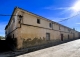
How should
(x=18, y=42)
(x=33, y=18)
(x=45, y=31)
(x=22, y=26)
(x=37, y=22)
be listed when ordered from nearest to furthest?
1. (x=18, y=42)
2. (x=22, y=26)
3. (x=33, y=18)
4. (x=37, y=22)
5. (x=45, y=31)

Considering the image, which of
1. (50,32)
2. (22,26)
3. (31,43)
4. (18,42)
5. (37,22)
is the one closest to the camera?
(18,42)

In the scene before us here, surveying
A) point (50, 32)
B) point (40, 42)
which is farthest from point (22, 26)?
point (50, 32)

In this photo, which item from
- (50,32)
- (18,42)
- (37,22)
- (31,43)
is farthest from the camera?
(50,32)

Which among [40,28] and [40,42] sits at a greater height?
[40,28]

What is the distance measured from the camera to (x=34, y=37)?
13.0 metres

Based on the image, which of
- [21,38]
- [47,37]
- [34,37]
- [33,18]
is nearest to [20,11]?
[33,18]

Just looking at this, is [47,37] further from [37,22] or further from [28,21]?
[28,21]

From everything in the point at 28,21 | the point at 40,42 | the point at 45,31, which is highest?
the point at 28,21

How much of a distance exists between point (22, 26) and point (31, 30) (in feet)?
6.13

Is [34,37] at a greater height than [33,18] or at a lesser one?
lesser

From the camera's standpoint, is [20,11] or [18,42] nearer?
[18,42]

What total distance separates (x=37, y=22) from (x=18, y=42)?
539 centimetres

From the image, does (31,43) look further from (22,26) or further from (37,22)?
(37,22)

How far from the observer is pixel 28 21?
1224cm
